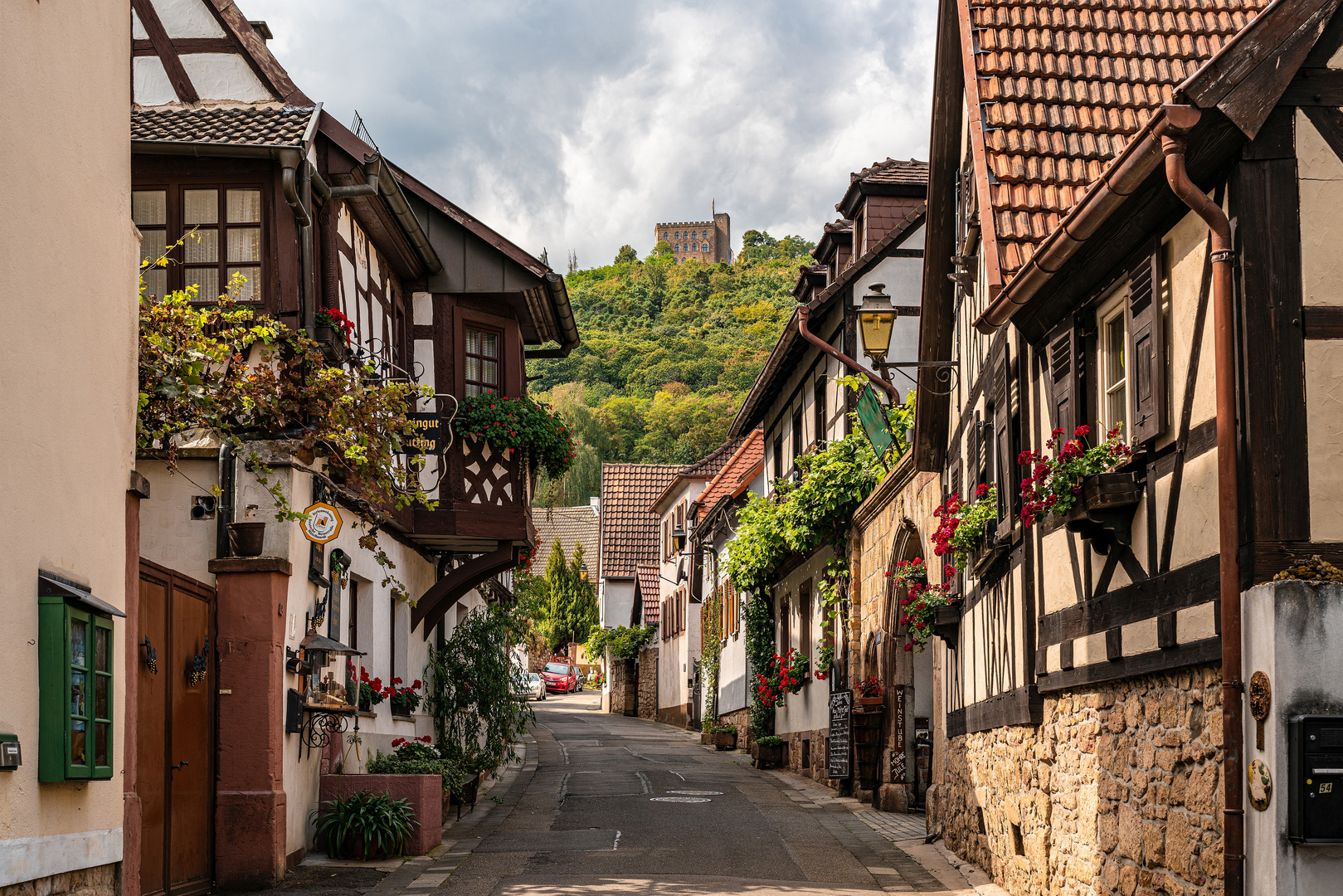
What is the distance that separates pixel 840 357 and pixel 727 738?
53.6ft

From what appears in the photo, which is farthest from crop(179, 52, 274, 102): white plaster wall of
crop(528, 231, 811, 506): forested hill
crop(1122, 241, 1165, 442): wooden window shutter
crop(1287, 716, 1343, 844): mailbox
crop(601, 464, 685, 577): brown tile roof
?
crop(528, 231, 811, 506): forested hill

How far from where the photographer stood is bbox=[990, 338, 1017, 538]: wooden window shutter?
35.9ft

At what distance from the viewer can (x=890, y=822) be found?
52.3 feet

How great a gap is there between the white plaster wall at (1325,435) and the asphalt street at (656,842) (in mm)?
5408

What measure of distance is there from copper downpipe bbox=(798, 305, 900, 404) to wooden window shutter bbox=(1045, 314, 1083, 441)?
428 centimetres

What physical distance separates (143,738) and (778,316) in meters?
67.5

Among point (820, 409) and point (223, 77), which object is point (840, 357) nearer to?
point (223, 77)

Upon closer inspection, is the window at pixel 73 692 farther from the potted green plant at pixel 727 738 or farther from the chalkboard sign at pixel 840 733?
the potted green plant at pixel 727 738

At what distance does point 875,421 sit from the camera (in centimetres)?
1620

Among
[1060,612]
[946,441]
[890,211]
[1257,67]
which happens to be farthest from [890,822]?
[1257,67]

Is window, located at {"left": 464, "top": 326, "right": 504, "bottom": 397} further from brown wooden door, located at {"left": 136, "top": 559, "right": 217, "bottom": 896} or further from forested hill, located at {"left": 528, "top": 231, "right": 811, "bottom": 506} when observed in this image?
forested hill, located at {"left": 528, "top": 231, "right": 811, "bottom": 506}

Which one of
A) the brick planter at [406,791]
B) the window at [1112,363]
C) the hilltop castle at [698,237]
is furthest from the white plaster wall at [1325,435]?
the hilltop castle at [698,237]

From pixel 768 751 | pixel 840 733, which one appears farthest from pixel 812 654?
pixel 840 733

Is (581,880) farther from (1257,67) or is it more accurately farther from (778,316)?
(778,316)
